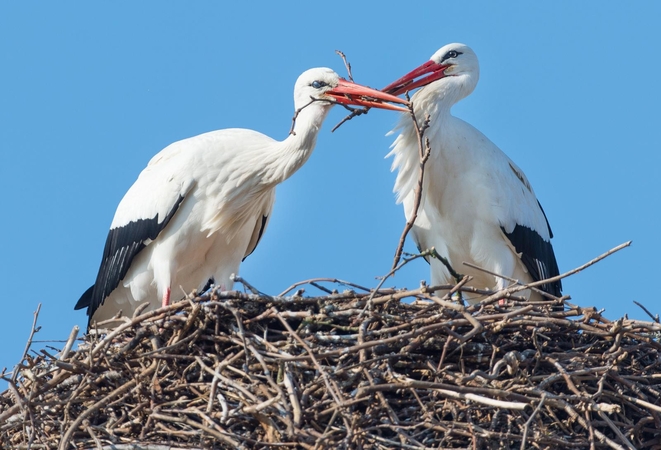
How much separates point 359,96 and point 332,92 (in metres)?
0.16

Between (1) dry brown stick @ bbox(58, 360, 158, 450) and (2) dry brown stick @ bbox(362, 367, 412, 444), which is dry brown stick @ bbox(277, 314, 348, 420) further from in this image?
(1) dry brown stick @ bbox(58, 360, 158, 450)

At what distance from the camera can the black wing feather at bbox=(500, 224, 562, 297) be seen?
24.7 ft

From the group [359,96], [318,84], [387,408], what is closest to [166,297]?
[318,84]

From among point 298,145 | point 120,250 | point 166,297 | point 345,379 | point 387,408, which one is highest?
point 298,145

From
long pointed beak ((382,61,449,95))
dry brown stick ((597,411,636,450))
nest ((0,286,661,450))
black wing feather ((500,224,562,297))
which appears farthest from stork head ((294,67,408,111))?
dry brown stick ((597,411,636,450))

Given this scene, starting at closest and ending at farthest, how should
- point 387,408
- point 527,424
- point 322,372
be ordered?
1. point 527,424
2. point 322,372
3. point 387,408

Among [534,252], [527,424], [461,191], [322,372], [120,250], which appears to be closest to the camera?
[527,424]

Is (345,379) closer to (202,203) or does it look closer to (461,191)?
(202,203)

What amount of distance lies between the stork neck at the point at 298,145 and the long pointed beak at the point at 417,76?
2.45 ft

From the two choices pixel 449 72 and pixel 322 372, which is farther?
pixel 449 72

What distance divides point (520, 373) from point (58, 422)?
2098mm

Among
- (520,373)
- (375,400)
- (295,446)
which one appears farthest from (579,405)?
(295,446)

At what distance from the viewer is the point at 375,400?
208 inches

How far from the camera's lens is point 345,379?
208 inches
